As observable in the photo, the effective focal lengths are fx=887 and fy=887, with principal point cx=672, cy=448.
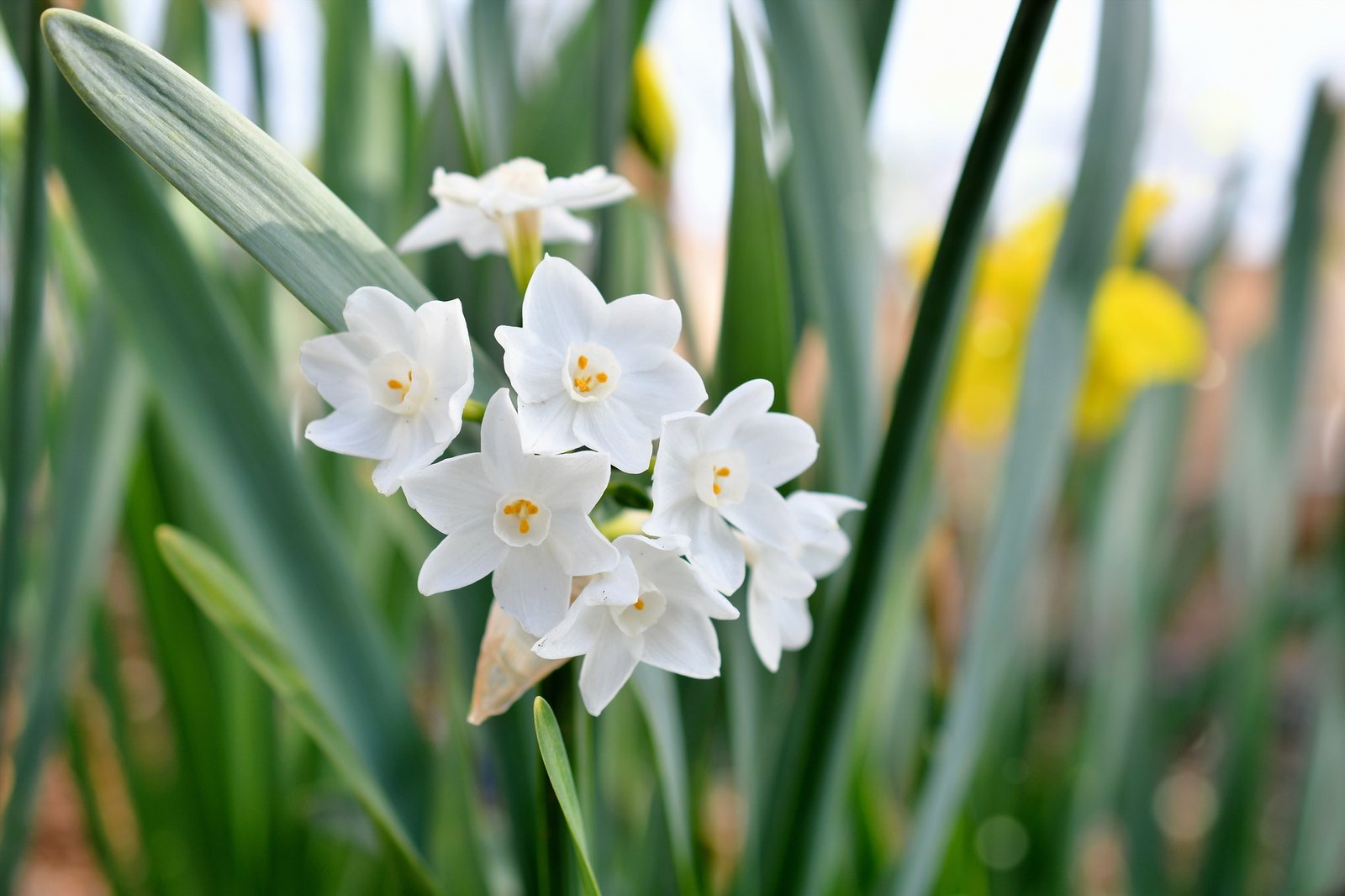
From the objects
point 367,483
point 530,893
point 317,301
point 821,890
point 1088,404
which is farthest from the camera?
point 1088,404

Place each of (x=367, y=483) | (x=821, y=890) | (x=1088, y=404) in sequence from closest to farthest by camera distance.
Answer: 1. (x=821, y=890)
2. (x=367, y=483)
3. (x=1088, y=404)

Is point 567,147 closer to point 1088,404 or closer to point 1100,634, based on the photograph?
point 1088,404

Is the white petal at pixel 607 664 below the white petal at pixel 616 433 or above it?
below

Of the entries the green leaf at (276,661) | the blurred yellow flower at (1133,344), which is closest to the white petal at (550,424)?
the green leaf at (276,661)

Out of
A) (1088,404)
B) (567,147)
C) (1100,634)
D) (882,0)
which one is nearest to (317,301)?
(567,147)

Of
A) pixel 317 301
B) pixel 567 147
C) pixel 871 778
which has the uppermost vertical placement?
pixel 567 147

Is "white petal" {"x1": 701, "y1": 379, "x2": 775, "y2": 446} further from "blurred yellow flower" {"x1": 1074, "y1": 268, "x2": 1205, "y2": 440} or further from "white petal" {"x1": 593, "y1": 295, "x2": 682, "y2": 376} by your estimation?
"blurred yellow flower" {"x1": 1074, "y1": 268, "x2": 1205, "y2": 440}

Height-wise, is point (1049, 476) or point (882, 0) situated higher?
point (882, 0)

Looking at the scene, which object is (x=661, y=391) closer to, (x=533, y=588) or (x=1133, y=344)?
(x=533, y=588)

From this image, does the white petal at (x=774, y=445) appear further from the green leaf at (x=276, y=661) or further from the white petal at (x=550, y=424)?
the green leaf at (x=276, y=661)
